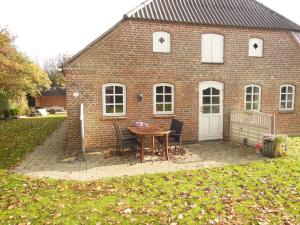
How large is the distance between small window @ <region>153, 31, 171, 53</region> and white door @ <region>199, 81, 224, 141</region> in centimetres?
229

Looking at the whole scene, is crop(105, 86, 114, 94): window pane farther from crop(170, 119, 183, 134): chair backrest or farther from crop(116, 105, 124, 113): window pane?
crop(170, 119, 183, 134): chair backrest

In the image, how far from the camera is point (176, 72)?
11.7 meters

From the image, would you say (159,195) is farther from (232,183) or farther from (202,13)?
(202,13)

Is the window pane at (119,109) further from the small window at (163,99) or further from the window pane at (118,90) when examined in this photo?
the small window at (163,99)

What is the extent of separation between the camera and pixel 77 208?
18.2 feet

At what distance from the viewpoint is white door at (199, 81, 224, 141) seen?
12242 millimetres

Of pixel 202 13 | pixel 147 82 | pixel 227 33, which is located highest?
pixel 202 13

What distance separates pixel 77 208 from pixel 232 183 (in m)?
3.91

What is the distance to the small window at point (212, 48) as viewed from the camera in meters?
12.0

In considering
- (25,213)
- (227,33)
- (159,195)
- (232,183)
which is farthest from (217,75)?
(25,213)

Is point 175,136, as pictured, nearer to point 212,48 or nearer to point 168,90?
point 168,90

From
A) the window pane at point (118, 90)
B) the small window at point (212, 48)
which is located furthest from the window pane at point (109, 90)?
the small window at point (212, 48)

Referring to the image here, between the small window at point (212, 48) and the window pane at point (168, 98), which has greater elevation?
the small window at point (212, 48)

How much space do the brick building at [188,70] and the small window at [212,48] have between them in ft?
0.15
